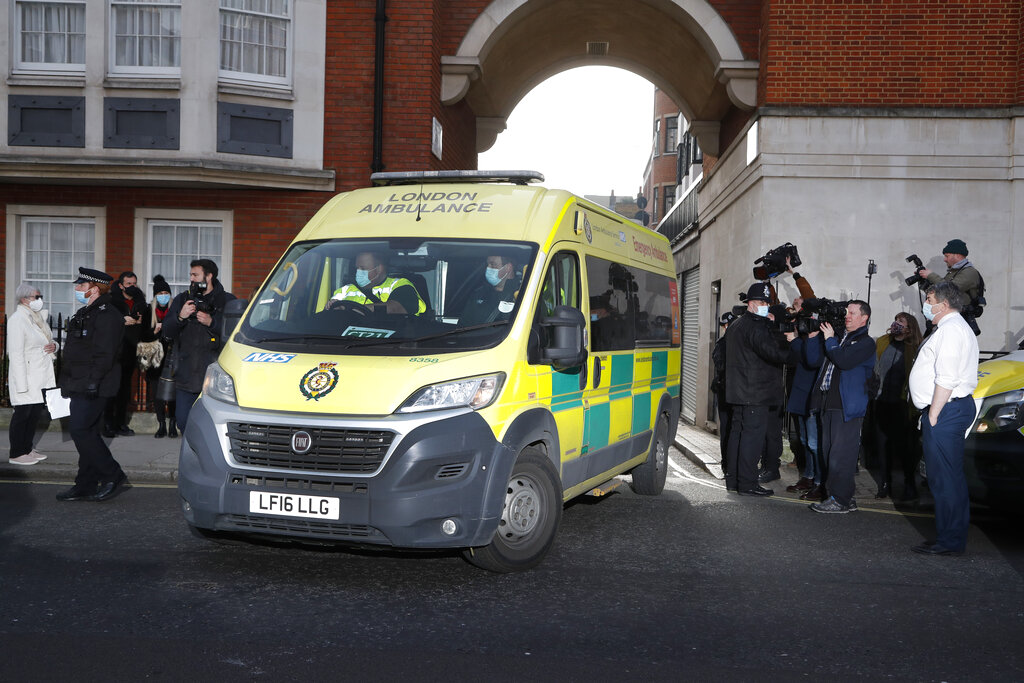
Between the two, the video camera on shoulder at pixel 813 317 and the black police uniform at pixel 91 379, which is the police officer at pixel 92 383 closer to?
the black police uniform at pixel 91 379

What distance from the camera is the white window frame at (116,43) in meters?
13.2

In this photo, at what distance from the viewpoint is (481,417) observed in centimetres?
552

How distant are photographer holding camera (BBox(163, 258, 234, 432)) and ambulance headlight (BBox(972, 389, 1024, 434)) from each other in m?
6.54

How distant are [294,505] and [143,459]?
211 inches

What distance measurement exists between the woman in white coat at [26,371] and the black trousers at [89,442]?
1884mm

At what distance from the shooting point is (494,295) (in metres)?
6.13

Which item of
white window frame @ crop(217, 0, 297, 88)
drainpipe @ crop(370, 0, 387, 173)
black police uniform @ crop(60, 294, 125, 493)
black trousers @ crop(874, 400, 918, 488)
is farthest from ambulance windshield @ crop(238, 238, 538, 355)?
white window frame @ crop(217, 0, 297, 88)

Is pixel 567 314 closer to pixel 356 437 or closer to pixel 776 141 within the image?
pixel 356 437

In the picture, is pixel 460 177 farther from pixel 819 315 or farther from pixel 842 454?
pixel 842 454

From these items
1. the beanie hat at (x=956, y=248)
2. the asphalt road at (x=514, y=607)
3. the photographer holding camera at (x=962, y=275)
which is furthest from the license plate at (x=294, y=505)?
the beanie hat at (x=956, y=248)

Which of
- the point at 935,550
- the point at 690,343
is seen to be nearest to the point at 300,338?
the point at 935,550

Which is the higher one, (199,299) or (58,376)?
(199,299)

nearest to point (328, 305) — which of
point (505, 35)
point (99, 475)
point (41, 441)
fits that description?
point (99, 475)

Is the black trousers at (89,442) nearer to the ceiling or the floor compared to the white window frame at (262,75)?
nearer to the floor
